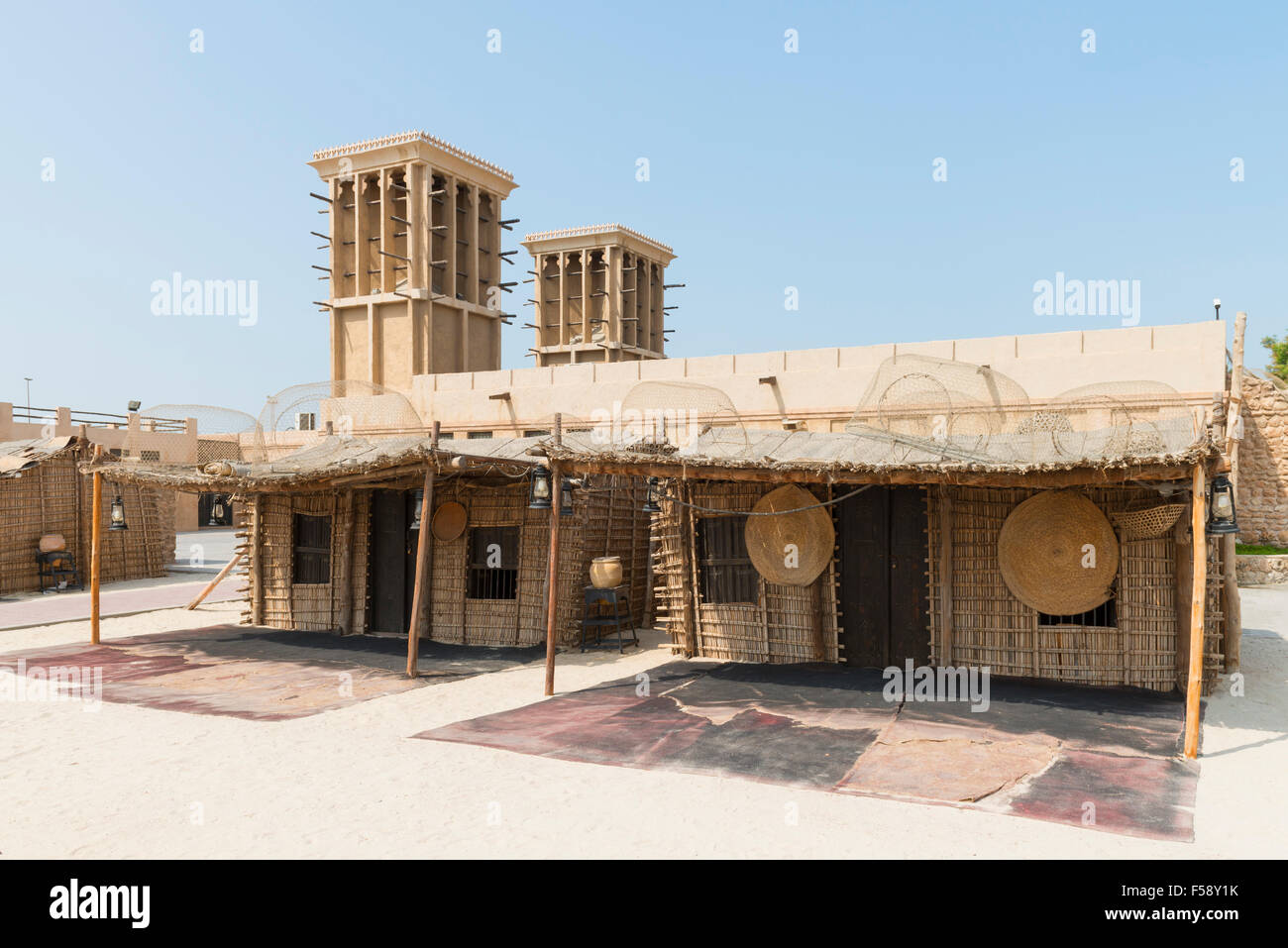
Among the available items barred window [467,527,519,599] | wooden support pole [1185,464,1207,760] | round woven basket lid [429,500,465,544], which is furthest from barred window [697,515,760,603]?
wooden support pole [1185,464,1207,760]

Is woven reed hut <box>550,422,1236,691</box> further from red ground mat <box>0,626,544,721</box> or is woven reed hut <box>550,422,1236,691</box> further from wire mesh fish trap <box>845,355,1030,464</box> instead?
red ground mat <box>0,626,544,721</box>

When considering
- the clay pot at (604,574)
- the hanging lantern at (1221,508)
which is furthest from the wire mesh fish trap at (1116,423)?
the clay pot at (604,574)

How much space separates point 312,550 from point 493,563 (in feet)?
10.8

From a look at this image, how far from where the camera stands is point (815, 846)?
4.70m

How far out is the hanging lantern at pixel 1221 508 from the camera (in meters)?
6.81

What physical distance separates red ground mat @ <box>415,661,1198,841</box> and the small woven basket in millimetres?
1494

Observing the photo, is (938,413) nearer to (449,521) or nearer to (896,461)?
(896,461)

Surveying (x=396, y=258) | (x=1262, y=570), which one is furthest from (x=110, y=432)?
(x=1262, y=570)

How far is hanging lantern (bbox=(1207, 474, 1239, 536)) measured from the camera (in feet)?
22.4

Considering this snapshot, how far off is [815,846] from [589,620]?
22.6 ft
